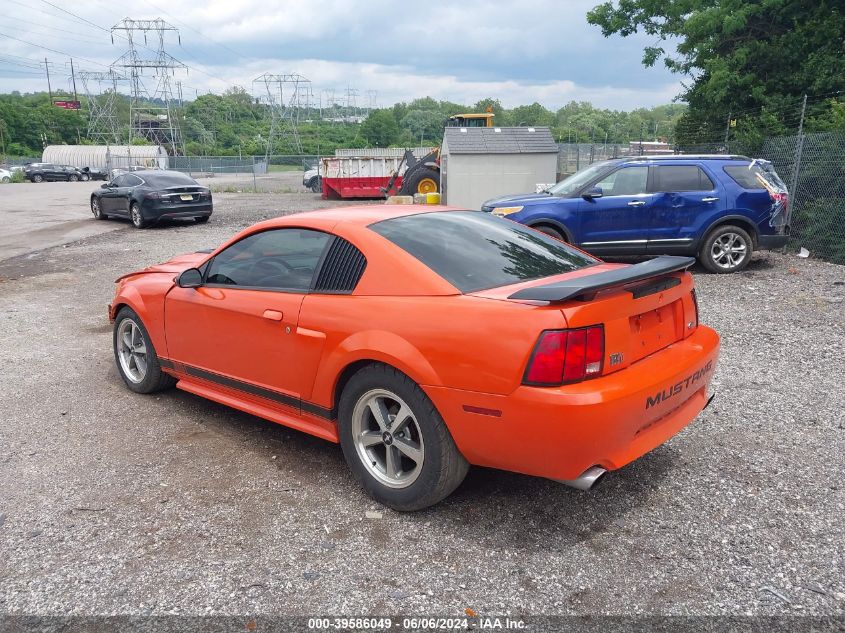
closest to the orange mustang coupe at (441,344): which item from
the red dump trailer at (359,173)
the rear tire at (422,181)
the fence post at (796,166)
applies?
the fence post at (796,166)

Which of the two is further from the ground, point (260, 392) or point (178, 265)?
point (178, 265)

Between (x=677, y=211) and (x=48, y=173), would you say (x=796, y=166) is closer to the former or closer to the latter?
(x=677, y=211)

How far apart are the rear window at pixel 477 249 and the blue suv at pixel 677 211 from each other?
5986mm

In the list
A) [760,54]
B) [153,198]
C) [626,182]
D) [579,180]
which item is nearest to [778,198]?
[626,182]

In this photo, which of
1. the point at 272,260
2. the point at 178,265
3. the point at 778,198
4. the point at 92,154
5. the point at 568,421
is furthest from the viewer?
the point at 92,154

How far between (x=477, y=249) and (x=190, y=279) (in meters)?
2.00

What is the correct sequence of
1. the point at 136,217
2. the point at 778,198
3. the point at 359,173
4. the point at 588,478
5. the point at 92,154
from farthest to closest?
the point at 92,154, the point at 359,173, the point at 136,217, the point at 778,198, the point at 588,478

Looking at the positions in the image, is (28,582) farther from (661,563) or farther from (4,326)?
(4,326)

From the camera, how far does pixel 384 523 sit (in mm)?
3295

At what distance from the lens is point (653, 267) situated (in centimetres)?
336

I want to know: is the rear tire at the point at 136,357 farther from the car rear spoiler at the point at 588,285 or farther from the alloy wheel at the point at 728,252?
the alloy wheel at the point at 728,252

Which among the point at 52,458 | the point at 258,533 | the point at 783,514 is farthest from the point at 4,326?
the point at 783,514

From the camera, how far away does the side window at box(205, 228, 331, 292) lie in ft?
12.6

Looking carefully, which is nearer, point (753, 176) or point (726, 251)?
point (753, 176)
